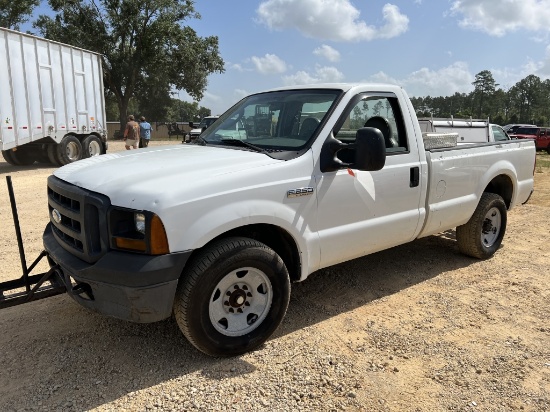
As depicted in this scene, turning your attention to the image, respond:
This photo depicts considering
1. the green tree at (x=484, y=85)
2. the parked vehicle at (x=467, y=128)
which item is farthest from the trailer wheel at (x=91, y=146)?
the green tree at (x=484, y=85)

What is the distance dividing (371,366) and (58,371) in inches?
84.5

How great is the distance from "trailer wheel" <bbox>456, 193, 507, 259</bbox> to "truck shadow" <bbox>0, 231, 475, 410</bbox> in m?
1.09

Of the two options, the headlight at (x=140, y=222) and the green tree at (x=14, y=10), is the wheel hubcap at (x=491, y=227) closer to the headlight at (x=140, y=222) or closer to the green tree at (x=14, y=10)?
the headlight at (x=140, y=222)

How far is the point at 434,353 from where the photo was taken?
3.44 meters

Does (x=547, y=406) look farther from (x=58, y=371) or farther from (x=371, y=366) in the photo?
(x=58, y=371)

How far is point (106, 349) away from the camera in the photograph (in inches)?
136

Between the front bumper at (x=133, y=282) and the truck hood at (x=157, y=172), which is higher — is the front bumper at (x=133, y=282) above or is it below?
below

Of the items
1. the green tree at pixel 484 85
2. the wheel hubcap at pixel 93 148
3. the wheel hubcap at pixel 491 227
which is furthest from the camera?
the green tree at pixel 484 85

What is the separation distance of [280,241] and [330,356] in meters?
0.92

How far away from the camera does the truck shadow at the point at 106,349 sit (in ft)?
9.72

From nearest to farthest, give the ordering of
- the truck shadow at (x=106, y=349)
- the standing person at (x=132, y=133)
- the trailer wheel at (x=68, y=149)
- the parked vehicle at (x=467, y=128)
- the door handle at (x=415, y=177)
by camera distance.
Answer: the truck shadow at (x=106, y=349), the door handle at (x=415, y=177), the parked vehicle at (x=467, y=128), the trailer wheel at (x=68, y=149), the standing person at (x=132, y=133)

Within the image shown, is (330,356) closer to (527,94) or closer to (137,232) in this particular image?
(137,232)

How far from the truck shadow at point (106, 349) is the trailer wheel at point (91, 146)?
41.5ft

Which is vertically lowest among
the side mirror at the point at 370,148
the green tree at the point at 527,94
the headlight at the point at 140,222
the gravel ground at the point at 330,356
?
the gravel ground at the point at 330,356
